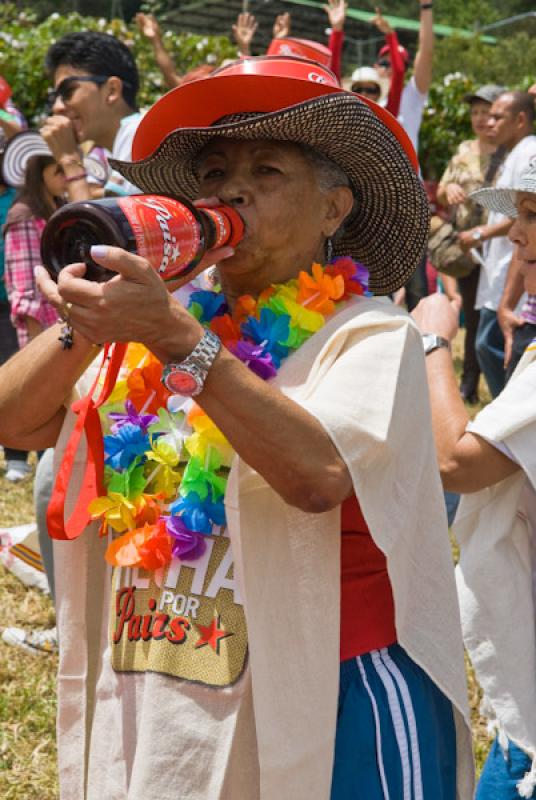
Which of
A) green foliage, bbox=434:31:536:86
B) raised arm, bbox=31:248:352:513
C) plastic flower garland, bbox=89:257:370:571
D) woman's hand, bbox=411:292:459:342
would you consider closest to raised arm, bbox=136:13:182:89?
woman's hand, bbox=411:292:459:342

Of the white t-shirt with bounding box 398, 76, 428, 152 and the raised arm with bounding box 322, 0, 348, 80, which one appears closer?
the white t-shirt with bounding box 398, 76, 428, 152

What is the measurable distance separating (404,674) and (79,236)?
1.06 metres

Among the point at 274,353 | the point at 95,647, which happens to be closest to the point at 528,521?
the point at 274,353

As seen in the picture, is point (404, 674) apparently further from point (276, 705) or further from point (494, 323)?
point (494, 323)

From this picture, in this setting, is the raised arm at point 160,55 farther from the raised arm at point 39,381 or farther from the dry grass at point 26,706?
the raised arm at point 39,381

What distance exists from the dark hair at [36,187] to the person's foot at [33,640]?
2.27m

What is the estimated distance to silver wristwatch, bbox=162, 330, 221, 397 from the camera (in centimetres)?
176

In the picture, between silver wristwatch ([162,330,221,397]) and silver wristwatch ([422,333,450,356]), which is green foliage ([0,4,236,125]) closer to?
silver wristwatch ([422,333,450,356])

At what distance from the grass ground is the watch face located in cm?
239

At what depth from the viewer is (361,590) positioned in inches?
84.2

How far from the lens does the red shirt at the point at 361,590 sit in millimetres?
2123

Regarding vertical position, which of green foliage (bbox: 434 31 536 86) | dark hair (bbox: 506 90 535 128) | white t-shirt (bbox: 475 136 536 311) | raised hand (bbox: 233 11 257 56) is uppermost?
raised hand (bbox: 233 11 257 56)

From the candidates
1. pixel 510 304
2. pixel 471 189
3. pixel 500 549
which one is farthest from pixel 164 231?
pixel 471 189

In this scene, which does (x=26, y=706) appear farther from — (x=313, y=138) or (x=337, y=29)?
(x=337, y=29)
